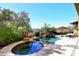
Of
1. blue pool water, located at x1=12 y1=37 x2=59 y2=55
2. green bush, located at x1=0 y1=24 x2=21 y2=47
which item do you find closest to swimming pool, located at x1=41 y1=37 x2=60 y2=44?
blue pool water, located at x1=12 y1=37 x2=59 y2=55

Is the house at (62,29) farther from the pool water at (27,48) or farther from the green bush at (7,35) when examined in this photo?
the green bush at (7,35)

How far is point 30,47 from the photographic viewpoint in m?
2.15

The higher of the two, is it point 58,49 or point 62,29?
point 62,29

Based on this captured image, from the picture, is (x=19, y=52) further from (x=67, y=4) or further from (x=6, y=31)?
(x=67, y=4)

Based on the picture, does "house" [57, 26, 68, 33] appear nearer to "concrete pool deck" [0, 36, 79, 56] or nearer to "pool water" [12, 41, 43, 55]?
"concrete pool deck" [0, 36, 79, 56]

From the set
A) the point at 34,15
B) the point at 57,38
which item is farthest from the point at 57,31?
the point at 34,15

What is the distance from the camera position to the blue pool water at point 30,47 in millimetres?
2145

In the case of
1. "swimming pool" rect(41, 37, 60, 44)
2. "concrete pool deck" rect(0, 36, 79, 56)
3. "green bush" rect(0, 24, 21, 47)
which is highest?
"green bush" rect(0, 24, 21, 47)

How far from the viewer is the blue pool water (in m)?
2.14

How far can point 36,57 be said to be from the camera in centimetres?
213

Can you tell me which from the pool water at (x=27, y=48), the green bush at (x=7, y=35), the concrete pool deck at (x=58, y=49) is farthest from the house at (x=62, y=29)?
the green bush at (x=7, y=35)

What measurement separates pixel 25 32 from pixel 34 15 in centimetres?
15

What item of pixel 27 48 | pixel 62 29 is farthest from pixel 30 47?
pixel 62 29

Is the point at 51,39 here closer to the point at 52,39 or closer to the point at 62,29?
the point at 52,39
